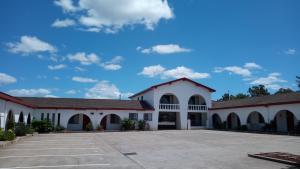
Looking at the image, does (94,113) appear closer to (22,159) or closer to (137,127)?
(137,127)

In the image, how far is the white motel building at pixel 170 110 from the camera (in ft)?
99.9

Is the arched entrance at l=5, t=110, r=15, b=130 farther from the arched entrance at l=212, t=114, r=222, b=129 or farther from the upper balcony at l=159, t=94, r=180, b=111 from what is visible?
the arched entrance at l=212, t=114, r=222, b=129

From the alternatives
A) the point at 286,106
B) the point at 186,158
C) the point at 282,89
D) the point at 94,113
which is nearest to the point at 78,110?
the point at 94,113

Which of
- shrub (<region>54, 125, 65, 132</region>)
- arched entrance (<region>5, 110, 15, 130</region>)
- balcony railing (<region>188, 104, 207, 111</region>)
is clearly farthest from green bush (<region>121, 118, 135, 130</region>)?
arched entrance (<region>5, 110, 15, 130</region>)

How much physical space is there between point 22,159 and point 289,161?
31.1 feet

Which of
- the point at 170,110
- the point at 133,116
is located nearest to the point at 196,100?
the point at 170,110

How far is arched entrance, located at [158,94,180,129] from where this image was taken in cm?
3798

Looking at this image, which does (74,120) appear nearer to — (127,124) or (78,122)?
(78,122)

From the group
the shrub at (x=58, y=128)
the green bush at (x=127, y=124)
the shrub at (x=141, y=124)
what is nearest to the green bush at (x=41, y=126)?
the shrub at (x=58, y=128)

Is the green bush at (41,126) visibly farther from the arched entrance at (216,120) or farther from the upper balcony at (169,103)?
the arched entrance at (216,120)

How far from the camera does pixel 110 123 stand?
3653 cm

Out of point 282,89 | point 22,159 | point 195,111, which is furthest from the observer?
point 282,89

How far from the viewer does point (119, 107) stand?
35250 mm

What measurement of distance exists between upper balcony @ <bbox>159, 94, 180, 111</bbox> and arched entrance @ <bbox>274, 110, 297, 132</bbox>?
12.3 m
